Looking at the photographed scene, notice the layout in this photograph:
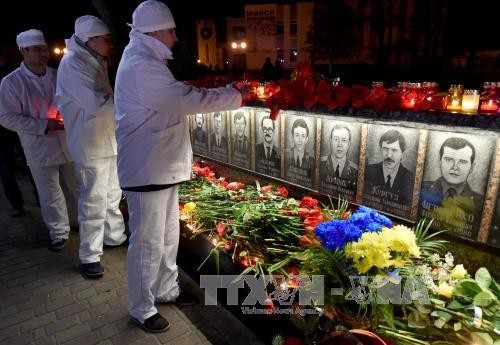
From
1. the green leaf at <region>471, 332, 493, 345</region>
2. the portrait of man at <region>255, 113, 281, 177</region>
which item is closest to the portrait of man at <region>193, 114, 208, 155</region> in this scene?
the portrait of man at <region>255, 113, 281, 177</region>

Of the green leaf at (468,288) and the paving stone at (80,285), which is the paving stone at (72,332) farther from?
the green leaf at (468,288)

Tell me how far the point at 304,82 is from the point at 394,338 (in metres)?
2.53

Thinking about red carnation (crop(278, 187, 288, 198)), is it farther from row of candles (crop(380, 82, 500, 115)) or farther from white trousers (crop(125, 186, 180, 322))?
row of candles (crop(380, 82, 500, 115))

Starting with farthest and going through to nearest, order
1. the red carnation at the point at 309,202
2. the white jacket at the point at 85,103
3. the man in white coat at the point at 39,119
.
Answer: the man in white coat at the point at 39,119 < the white jacket at the point at 85,103 < the red carnation at the point at 309,202

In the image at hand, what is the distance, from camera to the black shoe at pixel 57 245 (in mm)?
5609

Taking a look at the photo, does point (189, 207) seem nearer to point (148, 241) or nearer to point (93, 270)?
point (148, 241)

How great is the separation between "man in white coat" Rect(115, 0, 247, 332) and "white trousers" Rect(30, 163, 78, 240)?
2661 millimetres

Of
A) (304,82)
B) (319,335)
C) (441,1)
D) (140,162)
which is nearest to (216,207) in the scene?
(140,162)

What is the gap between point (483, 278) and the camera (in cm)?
275

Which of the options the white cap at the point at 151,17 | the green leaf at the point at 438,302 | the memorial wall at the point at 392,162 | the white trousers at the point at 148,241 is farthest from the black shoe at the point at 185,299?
the white cap at the point at 151,17

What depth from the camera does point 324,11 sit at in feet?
89.2

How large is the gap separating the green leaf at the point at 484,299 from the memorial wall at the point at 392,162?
1.37 feet

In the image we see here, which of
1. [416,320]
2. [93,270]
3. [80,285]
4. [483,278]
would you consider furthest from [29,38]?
[483,278]

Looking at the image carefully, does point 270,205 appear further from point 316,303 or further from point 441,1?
point 441,1
